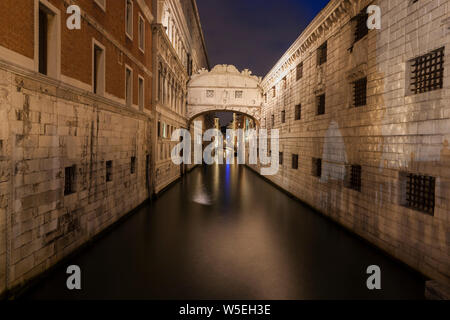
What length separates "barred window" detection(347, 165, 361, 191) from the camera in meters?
10.5

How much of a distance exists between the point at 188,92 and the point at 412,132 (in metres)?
24.4

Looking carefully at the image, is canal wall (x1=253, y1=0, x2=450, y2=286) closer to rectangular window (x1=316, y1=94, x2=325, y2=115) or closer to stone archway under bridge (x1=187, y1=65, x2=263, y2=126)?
rectangular window (x1=316, y1=94, x2=325, y2=115)

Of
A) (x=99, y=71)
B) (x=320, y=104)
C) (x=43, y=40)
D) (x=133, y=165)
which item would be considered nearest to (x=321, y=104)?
(x=320, y=104)

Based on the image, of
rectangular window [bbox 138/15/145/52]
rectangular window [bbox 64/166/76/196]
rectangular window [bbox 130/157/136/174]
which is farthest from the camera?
rectangular window [bbox 138/15/145/52]

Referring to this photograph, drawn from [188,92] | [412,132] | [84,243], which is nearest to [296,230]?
[412,132]

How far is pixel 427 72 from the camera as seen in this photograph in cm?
721

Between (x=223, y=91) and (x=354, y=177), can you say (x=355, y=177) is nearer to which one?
(x=354, y=177)

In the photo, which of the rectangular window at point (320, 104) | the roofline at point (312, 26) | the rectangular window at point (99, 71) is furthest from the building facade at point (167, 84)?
the rectangular window at point (320, 104)

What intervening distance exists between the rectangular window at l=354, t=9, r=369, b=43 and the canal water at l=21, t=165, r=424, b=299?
23.5 ft

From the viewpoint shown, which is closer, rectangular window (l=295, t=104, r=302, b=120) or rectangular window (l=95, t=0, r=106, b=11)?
rectangular window (l=95, t=0, r=106, b=11)

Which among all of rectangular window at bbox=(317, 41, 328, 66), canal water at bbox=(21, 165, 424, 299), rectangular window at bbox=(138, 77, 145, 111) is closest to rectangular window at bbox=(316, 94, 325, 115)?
rectangular window at bbox=(317, 41, 328, 66)

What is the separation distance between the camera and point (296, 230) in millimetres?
10922

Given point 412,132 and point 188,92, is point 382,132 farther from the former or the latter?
point 188,92
